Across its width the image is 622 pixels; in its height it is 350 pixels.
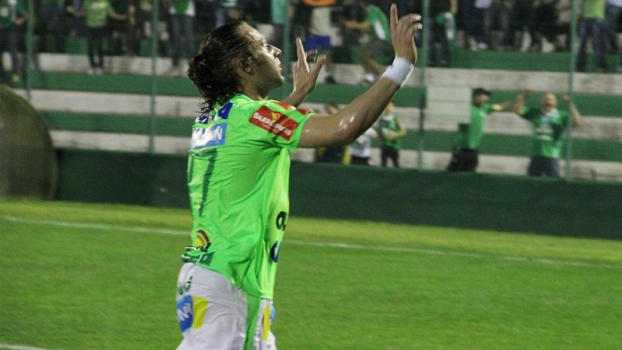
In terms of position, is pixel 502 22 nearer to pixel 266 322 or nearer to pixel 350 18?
pixel 350 18

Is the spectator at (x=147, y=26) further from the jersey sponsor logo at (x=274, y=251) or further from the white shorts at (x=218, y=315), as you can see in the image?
the white shorts at (x=218, y=315)

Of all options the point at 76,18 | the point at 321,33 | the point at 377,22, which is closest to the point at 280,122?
the point at 377,22

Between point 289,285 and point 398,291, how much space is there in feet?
3.42

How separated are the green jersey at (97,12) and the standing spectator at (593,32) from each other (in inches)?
326

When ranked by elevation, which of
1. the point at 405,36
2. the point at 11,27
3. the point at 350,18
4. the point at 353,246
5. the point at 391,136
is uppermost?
the point at 405,36

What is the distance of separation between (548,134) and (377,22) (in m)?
3.29

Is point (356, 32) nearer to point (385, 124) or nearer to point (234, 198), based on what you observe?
point (385, 124)

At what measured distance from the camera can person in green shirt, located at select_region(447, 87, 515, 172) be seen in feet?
55.8

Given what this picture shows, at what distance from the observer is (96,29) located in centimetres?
2005

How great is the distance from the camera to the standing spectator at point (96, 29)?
65.4 feet

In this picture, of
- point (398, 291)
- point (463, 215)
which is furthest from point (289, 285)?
point (463, 215)

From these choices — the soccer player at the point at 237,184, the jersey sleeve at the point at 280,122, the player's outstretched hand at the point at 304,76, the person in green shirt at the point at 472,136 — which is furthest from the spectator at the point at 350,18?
the jersey sleeve at the point at 280,122

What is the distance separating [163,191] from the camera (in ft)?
60.7

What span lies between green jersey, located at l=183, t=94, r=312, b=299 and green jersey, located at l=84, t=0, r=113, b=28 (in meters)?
16.0
